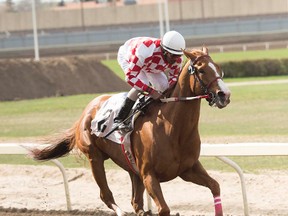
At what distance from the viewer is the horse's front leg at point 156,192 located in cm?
668

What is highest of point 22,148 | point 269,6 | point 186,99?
point 186,99

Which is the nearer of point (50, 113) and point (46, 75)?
point (50, 113)

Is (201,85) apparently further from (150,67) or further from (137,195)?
(137,195)

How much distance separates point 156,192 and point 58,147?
2.09 meters

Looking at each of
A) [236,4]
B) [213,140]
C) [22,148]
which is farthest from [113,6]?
[22,148]

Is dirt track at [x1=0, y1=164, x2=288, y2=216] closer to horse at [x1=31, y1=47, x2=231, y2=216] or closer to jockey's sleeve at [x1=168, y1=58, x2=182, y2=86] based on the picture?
horse at [x1=31, y1=47, x2=231, y2=216]

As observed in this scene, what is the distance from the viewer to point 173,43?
6926 mm

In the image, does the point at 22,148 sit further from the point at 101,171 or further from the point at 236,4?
the point at 236,4

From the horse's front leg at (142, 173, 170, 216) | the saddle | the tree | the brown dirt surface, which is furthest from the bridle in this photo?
the tree

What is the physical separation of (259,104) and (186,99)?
15.0m

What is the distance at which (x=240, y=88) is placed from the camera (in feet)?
90.9

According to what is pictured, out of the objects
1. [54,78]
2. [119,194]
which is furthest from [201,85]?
[54,78]

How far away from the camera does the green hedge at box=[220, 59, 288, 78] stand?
3453cm

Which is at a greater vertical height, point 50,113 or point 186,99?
point 186,99
